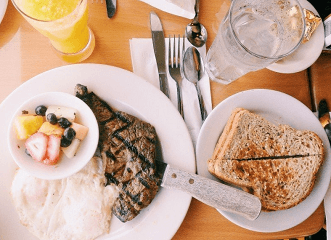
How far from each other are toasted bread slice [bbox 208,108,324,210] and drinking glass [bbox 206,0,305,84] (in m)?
0.20

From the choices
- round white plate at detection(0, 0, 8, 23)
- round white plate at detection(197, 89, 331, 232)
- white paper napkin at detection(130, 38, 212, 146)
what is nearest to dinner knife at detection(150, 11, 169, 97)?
white paper napkin at detection(130, 38, 212, 146)

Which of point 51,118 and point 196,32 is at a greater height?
point 196,32

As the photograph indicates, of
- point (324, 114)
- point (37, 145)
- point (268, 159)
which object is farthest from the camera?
point (324, 114)

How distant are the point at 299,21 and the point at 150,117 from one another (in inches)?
27.5

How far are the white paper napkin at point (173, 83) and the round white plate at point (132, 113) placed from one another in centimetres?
8

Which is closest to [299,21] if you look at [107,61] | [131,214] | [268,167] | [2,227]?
[268,167]

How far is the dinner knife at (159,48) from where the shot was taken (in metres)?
1.36

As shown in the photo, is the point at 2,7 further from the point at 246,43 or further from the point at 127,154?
the point at 246,43

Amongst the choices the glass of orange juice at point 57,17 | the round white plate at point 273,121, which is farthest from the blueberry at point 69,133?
the round white plate at point 273,121

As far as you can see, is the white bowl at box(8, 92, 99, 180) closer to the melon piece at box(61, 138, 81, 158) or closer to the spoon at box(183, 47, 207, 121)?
the melon piece at box(61, 138, 81, 158)

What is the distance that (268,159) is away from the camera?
1.31 m

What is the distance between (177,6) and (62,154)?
31.7 inches

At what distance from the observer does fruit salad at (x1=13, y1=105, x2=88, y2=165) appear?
1107 mm

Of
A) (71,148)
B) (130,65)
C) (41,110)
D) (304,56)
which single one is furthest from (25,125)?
(304,56)
